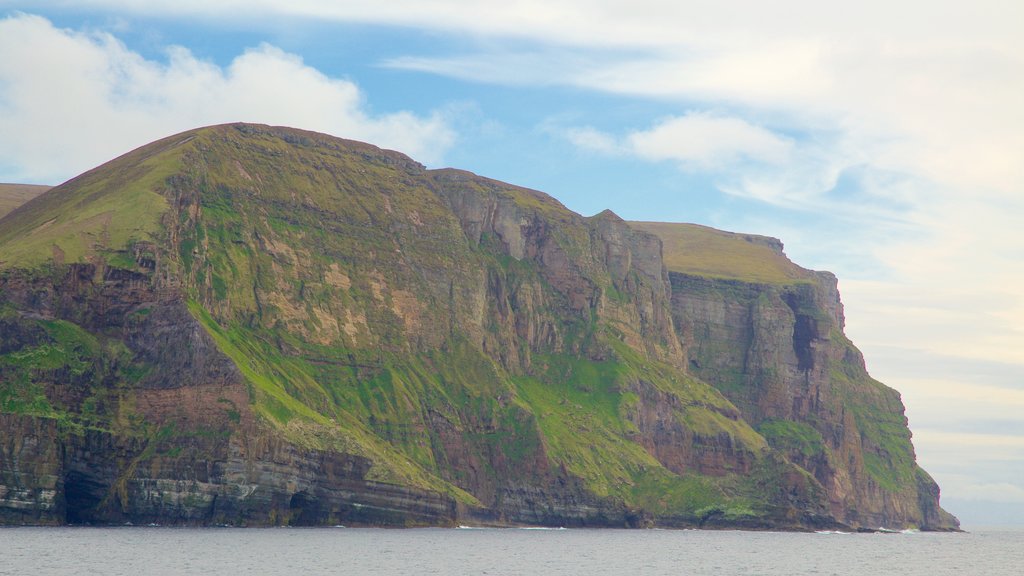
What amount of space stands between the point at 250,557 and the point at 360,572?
68.1 feet

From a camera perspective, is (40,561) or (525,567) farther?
(525,567)

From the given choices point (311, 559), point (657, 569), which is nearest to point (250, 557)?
point (311, 559)

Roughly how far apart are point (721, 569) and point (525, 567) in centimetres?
2797

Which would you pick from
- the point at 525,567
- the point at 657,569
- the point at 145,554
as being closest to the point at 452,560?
the point at 525,567

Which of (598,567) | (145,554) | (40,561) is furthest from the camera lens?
(598,567)

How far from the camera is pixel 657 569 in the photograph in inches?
7682

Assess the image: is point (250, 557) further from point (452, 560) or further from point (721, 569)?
point (721, 569)

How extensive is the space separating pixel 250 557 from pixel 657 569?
53453 millimetres

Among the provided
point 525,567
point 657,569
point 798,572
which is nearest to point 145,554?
point 525,567

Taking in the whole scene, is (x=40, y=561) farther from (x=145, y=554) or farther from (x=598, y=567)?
(x=598, y=567)

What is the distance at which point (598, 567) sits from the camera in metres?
195

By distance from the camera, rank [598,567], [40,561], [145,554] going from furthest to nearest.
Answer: [598,567], [145,554], [40,561]

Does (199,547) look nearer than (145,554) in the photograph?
No

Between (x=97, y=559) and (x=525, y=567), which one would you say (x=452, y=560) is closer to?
(x=525, y=567)
